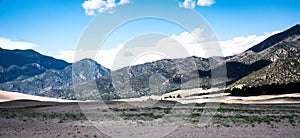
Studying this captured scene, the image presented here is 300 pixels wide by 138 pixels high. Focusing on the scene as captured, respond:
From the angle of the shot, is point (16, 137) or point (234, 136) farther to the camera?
point (234, 136)

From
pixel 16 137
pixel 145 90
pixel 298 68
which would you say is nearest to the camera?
pixel 16 137

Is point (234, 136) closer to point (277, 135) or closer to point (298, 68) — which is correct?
point (277, 135)

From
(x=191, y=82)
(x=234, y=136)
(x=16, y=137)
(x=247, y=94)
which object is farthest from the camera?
(x=191, y=82)

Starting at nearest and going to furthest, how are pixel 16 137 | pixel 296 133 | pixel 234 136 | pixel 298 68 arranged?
pixel 16 137 < pixel 234 136 < pixel 296 133 < pixel 298 68

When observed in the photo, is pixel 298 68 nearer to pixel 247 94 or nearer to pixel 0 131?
pixel 247 94

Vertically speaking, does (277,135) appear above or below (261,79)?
below

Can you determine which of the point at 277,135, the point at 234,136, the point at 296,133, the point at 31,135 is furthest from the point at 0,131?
the point at 296,133

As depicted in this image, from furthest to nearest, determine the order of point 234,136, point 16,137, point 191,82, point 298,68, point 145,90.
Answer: point 191,82 < point 145,90 < point 298,68 < point 234,136 < point 16,137

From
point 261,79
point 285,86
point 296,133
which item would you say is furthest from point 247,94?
point 296,133

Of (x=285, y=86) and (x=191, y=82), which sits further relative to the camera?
(x=191, y=82)

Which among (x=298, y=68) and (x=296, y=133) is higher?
(x=298, y=68)
